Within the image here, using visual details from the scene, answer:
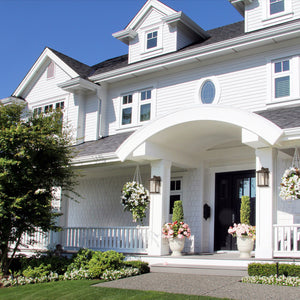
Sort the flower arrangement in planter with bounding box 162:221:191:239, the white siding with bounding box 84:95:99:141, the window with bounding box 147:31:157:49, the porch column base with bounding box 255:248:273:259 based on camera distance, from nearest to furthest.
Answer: the porch column base with bounding box 255:248:273:259, the flower arrangement in planter with bounding box 162:221:191:239, the window with bounding box 147:31:157:49, the white siding with bounding box 84:95:99:141

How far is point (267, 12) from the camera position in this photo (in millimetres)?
12555

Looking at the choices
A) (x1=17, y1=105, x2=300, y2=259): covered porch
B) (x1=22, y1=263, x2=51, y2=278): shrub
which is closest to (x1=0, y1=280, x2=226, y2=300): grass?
(x1=22, y1=263, x2=51, y2=278): shrub

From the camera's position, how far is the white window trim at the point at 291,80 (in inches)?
441

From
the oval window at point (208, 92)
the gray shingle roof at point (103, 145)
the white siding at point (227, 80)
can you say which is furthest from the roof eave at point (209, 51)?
the gray shingle roof at point (103, 145)

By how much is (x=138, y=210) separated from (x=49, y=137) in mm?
3143

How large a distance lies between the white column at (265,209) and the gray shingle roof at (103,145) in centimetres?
463

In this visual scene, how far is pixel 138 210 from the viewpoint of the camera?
11688mm

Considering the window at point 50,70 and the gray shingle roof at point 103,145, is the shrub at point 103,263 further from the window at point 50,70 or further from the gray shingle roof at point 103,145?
the window at point 50,70

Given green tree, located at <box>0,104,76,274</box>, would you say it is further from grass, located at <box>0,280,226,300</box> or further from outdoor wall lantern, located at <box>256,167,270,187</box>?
outdoor wall lantern, located at <box>256,167,270,187</box>

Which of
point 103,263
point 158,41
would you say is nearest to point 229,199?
point 103,263

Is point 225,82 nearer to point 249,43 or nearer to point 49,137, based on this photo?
point 249,43

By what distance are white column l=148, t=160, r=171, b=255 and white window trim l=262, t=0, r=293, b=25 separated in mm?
5260

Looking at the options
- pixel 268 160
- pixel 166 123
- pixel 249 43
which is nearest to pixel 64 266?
pixel 166 123

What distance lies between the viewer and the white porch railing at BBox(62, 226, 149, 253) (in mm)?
11461
